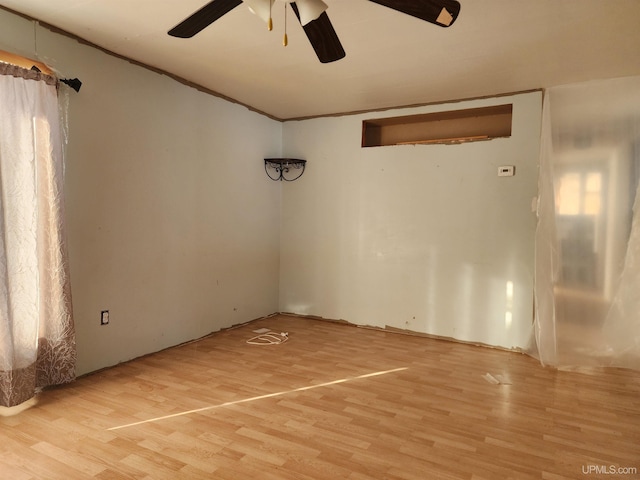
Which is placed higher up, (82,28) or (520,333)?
(82,28)

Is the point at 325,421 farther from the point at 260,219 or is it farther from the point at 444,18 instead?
the point at 260,219

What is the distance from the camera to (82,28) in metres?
2.44

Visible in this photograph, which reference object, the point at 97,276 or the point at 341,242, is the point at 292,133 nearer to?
the point at 341,242

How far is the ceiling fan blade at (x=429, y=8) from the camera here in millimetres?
1557

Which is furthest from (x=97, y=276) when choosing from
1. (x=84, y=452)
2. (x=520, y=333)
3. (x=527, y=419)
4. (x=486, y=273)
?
(x=520, y=333)

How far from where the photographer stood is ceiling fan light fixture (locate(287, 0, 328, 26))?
5.07 feet

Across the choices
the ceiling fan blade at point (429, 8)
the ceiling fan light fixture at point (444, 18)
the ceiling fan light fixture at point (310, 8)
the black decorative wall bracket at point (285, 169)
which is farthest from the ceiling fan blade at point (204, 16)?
the black decorative wall bracket at point (285, 169)

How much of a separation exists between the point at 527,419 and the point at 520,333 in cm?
140

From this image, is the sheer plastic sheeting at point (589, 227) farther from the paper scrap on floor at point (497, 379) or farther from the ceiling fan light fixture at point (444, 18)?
the ceiling fan light fixture at point (444, 18)

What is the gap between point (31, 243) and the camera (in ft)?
7.38

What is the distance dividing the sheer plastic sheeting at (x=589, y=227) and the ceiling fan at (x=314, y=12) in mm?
2031

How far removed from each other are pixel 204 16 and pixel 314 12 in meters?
0.51

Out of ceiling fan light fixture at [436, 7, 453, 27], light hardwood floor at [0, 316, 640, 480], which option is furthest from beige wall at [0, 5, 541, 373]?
ceiling fan light fixture at [436, 7, 453, 27]

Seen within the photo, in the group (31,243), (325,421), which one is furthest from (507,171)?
(31,243)
